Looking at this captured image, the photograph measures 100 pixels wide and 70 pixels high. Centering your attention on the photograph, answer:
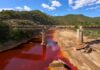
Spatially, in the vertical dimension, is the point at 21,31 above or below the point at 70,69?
above

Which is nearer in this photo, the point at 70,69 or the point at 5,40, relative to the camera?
the point at 70,69

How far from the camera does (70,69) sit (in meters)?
40.2

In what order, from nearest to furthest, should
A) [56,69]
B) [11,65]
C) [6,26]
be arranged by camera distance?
[56,69] < [11,65] < [6,26]

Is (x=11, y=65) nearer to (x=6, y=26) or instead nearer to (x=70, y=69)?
(x=70, y=69)

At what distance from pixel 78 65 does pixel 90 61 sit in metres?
4.50

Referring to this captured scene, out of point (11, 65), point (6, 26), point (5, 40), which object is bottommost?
point (11, 65)

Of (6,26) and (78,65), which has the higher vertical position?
(6,26)

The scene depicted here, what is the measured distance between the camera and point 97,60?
152ft

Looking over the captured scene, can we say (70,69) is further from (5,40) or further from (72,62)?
(5,40)

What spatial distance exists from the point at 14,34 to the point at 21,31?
866 centimetres

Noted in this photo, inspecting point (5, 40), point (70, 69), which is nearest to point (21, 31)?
point (5, 40)

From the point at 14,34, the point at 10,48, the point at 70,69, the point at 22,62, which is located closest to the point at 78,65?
the point at 70,69

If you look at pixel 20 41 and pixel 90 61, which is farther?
pixel 20 41

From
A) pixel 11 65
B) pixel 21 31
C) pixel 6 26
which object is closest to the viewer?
pixel 11 65
